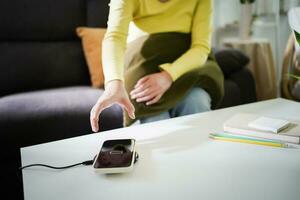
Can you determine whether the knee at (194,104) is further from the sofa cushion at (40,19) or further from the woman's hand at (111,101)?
the sofa cushion at (40,19)

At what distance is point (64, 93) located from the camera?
1.52 m

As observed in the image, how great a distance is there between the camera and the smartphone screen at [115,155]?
638 millimetres

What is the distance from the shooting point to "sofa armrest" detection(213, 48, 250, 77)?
1.65m

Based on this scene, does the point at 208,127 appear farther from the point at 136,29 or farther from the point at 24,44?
the point at 24,44

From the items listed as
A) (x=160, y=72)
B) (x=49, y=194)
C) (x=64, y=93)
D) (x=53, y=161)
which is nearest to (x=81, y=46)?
(x=64, y=93)

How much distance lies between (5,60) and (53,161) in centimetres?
116

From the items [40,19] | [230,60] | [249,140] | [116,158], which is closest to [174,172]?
[116,158]

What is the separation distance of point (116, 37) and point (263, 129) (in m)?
0.52

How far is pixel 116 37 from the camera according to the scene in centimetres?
103

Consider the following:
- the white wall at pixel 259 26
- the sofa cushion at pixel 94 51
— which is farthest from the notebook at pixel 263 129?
the white wall at pixel 259 26

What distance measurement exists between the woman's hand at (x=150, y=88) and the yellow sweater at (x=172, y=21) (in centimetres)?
5

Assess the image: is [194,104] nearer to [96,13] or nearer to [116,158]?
[116,158]

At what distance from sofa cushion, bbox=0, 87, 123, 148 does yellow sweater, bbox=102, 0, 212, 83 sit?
1.21 ft

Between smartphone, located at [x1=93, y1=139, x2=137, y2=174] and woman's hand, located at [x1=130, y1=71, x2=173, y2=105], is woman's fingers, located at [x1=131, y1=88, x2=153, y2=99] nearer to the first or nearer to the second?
woman's hand, located at [x1=130, y1=71, x2=173, y2=105]
